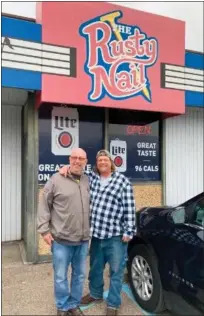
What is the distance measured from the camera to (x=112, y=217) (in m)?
3.10

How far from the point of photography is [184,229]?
2.91 m

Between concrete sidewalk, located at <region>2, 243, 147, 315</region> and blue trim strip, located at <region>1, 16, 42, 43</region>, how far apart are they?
→ 3.55 meters

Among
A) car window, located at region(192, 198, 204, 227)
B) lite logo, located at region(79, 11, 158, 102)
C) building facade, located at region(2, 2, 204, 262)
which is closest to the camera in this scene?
car window, located at region(192, 198, 204, 227)

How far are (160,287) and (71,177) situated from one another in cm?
144

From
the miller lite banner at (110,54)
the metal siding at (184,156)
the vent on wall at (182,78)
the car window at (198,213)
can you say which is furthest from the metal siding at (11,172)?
the car window at (198,213)

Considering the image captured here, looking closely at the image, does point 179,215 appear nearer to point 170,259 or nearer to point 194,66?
point 170,259

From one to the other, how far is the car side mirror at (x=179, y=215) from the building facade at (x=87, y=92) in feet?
8.20

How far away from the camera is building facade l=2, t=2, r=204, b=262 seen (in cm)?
473

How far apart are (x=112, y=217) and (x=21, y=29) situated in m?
3.28

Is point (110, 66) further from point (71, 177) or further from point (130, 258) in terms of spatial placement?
point (130, 258)

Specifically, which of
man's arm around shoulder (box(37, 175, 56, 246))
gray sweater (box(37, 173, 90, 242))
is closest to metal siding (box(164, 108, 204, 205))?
gray sweater (box(37, 173, 90, 242))

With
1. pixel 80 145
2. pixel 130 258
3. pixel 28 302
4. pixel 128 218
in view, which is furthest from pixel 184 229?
pixel 80 145

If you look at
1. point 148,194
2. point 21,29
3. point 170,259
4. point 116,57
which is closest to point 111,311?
point 170,259

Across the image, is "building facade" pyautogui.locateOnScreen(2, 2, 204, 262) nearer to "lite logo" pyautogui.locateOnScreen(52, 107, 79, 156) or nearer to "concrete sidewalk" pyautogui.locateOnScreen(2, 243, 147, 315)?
"lite logo" pyautogui.locateOnScreen(52, 107, 79, 156)
